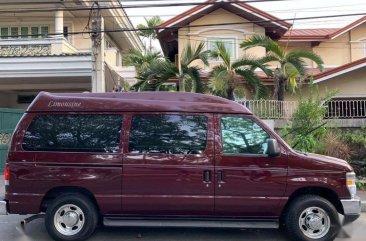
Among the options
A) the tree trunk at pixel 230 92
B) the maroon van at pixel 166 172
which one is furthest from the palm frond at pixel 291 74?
the maroon van at pixel 166 172

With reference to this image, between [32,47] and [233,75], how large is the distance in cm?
905

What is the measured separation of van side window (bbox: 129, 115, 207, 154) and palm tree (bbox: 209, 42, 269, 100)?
26.6 feet

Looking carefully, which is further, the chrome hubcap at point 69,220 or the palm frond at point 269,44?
the palm frond at point 269,44

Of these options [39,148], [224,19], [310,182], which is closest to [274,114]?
[224,19]

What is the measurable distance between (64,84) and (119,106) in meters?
15.6

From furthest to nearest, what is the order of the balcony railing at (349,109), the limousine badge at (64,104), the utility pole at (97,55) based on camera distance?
the balcony railing at (349,109) < the utility pole at (97,55) < the limousine badge at (64,104)

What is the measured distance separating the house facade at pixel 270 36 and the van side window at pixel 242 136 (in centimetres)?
1097

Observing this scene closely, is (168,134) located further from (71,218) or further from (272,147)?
(71,218)

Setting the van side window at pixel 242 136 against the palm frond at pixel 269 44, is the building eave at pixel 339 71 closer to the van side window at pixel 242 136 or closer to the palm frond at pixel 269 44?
the palm frond at pixel 269 44

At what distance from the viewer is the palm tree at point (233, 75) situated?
48.9 ft

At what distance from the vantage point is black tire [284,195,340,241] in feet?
21.1

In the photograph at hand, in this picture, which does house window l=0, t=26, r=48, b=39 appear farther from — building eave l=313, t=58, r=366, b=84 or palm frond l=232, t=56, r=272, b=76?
building eave l=313, t=58, r=366, b=84

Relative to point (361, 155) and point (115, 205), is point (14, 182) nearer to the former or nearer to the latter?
point (115, 205)

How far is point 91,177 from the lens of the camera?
659cm
